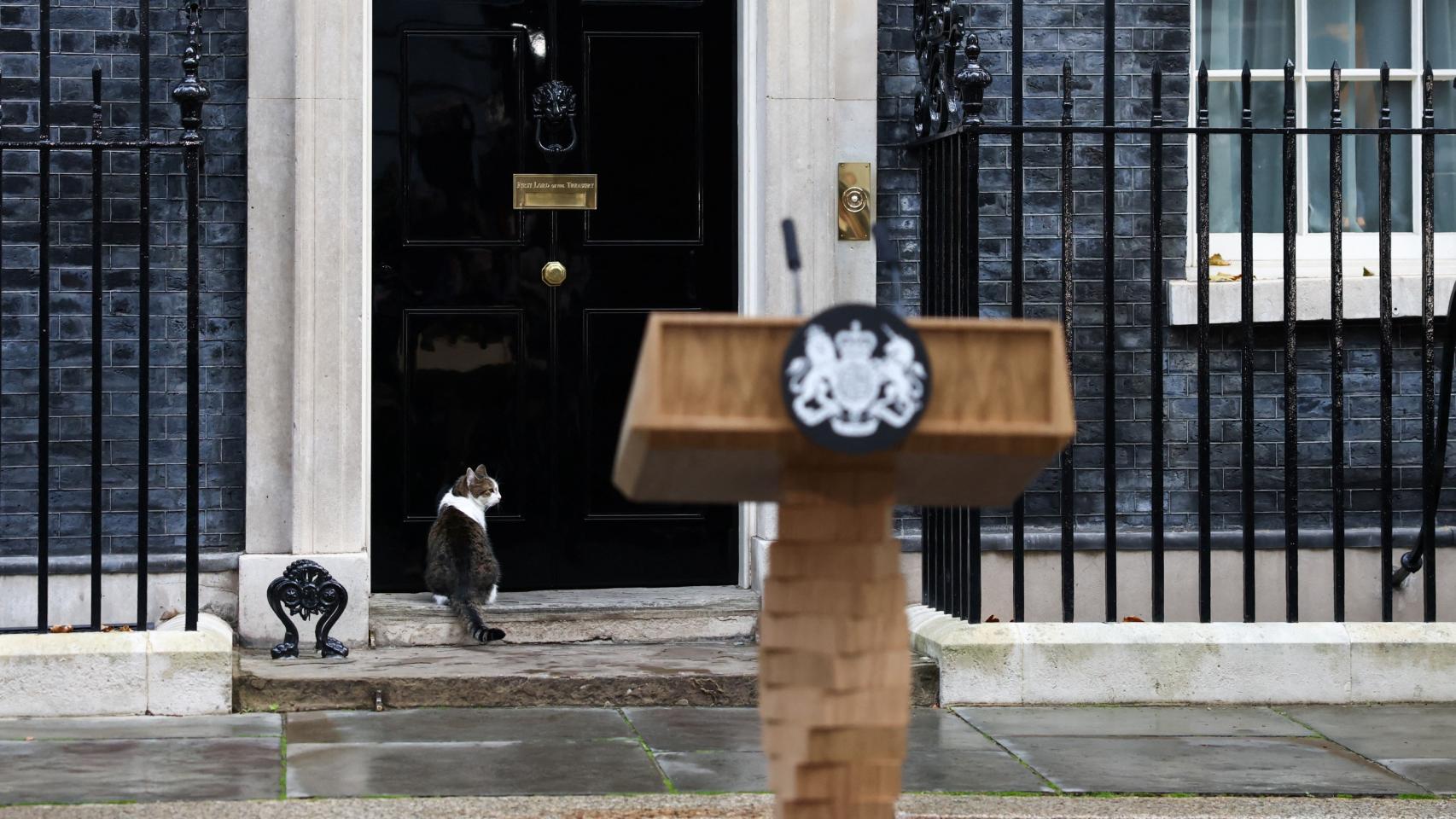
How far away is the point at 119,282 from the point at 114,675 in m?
1.74

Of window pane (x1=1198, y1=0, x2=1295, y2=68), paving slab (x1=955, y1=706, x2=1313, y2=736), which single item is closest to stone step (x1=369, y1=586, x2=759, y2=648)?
paving slab (x1=955, y1=706, x2=1313, y2=736)

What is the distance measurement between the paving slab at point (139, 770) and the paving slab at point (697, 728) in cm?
120

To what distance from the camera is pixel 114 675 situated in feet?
20.5

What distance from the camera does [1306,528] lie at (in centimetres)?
775

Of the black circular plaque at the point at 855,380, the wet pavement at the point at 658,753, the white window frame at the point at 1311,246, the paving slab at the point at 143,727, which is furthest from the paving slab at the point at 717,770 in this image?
the white window frame at the point at 1311,246

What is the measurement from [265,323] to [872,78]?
259 cm

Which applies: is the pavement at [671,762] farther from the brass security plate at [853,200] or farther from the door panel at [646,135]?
the door panel at [646,135]

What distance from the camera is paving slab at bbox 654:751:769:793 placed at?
205 inches

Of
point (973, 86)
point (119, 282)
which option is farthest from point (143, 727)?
point (973, 86)

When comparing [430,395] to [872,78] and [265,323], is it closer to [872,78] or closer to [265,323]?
[265,323]

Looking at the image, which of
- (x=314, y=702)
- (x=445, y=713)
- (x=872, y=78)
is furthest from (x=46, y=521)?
(x=872, y=78)

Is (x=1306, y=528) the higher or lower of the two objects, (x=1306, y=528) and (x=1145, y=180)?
the lower

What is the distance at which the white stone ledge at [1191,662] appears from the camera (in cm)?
655

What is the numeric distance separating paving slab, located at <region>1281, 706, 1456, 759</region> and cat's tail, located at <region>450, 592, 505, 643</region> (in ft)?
9.58
